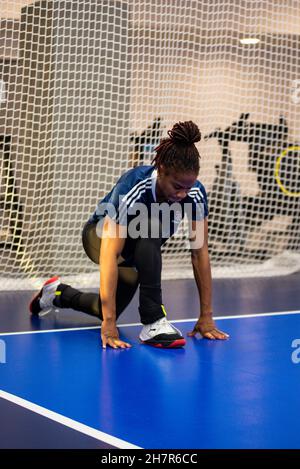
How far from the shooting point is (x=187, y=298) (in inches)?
184

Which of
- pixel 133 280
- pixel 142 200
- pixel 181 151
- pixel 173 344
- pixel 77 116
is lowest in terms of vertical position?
pixel 173 344

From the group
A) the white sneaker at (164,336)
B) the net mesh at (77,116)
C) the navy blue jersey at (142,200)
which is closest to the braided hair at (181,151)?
the navy blue jersey at (142,200)

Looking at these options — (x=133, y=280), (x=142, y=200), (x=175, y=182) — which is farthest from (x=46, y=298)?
(x=175, y=182)

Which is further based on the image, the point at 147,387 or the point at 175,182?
the point at 175,182

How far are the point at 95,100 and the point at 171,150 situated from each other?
2.55 m

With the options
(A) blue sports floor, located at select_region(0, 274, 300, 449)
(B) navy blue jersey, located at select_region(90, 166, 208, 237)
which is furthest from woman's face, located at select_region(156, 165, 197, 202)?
(A) blue sports floor, located at select_region(0, 274, 300, 449)

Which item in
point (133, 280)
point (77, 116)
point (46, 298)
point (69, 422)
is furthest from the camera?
point (77, 116)

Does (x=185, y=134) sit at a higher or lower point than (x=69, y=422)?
higher

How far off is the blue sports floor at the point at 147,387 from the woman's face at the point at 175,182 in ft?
1.96

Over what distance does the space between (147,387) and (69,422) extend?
1.50 ft

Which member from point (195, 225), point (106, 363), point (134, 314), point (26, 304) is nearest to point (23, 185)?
point (26, 304)

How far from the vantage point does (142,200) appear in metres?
3.31

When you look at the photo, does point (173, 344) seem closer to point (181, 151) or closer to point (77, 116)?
point (181, 151)

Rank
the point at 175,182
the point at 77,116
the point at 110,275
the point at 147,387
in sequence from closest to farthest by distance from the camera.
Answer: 1. the point at 147,387
2. the point at 175,182
3. the point at 110,275
4. the point at 77,116
